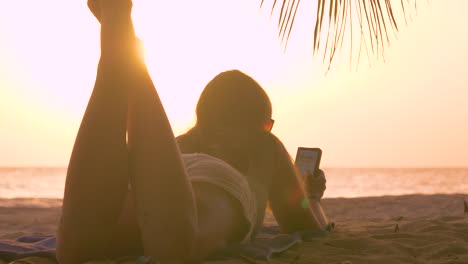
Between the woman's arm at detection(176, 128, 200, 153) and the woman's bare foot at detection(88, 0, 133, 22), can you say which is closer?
the woman's bare foot at detection(88, 0, 133, 22)

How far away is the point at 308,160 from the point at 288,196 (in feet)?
1.78

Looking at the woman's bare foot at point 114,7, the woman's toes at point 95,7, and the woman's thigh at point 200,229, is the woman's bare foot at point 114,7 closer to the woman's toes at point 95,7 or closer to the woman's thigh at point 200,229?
→ the woman's toes at point 95,7

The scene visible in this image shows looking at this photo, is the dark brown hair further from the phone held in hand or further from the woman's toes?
the woman's toes

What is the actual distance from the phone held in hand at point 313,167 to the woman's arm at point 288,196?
0.11 m

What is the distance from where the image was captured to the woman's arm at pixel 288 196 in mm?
2381

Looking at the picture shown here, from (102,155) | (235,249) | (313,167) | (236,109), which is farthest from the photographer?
(313,167)

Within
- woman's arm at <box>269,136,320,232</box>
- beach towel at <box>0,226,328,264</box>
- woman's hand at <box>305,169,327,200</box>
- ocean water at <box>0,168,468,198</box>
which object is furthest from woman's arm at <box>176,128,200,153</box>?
ocean water at <box>0,168,468,198</box>

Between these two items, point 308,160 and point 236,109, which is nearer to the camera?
point 236,109

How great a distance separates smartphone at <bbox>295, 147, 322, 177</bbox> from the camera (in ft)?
9.32

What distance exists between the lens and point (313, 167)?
2846mm

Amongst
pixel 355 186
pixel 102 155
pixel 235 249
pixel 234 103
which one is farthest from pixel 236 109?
pixel 355 186

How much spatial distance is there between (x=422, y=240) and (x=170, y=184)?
1330mm

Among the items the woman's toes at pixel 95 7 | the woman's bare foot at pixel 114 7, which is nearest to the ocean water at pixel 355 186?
the woman's toes at pixel 95 7

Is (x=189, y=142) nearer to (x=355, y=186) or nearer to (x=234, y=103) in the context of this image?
(x=234, y=103)
